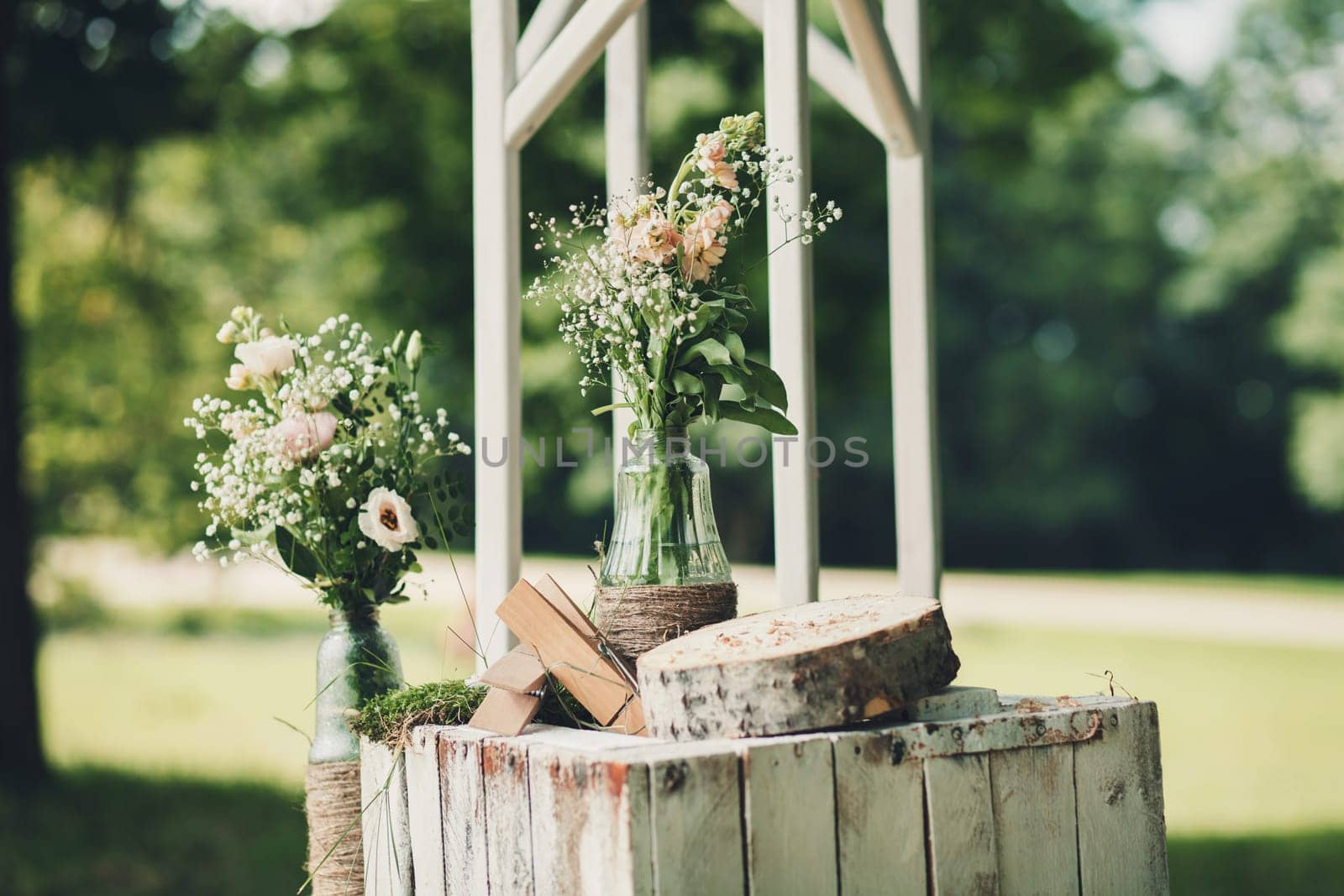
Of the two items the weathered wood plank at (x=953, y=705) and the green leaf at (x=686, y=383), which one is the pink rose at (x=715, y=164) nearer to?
the green leaf at (x=686, y=383)

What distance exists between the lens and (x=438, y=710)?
6.79 feet

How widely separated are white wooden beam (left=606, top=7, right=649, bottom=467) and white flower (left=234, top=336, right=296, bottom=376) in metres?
0.69

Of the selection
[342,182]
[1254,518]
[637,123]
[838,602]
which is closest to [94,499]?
[342,182]

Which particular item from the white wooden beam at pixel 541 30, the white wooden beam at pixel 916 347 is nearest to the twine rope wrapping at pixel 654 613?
the white wooden beam at pixel 916 347

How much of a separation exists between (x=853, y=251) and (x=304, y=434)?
5827mm

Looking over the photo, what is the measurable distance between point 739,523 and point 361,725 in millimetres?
13084

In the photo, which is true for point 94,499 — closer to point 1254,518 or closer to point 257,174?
point 257,174

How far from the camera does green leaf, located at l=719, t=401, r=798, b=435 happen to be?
210 centimetres

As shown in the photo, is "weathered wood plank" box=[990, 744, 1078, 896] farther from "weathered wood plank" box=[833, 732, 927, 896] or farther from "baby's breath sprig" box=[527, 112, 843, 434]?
"baby's breath sprig" box=[527, 112, 843, 434]

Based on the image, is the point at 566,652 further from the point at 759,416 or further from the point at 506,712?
the point at 759,416

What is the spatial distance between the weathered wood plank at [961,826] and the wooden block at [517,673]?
58 cm

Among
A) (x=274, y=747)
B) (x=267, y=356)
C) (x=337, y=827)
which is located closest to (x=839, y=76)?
(x=267, y=356)

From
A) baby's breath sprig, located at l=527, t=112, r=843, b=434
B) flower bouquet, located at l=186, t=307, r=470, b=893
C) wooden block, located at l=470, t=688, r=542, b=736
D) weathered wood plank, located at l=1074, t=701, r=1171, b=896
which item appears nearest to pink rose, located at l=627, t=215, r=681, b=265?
baby's breath sprig, located at l=527, t=112, r=843, b=434

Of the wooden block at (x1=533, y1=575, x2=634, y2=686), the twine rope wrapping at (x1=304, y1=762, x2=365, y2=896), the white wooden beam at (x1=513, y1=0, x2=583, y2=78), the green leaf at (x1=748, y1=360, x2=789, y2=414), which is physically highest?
the white wooden beam at (x1=513, y1=0, x2=583, y2=78)
